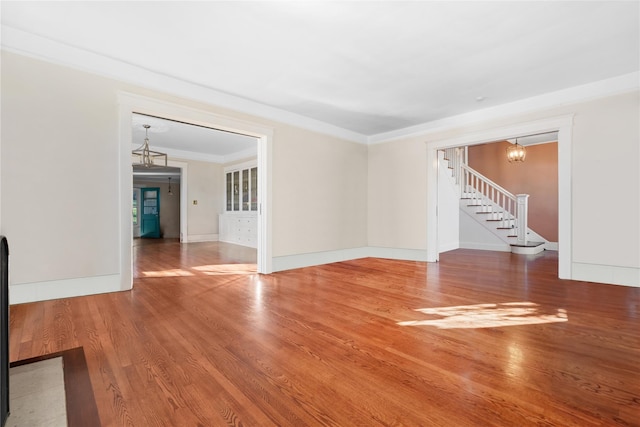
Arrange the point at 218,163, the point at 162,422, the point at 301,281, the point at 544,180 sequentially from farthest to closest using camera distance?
the point at 218,163 < the point at 544,180 < the point at 301,281 < the point at 162,422

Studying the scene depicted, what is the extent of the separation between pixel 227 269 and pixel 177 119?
230cm

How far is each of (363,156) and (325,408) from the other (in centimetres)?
539

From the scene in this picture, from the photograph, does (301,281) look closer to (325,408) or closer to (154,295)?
(154,295)

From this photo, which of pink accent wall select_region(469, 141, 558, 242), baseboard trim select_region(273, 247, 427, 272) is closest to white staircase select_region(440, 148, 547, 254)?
pink accent wall select_region(469, 141, 558, 242)

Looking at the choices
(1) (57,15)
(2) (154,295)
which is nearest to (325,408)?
(2) (154,295)

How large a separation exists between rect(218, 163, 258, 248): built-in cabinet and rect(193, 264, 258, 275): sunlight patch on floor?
8.30 feet

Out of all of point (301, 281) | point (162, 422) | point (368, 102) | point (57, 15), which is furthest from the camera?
point (368, 102)

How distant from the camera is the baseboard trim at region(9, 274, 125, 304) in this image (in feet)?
9.20

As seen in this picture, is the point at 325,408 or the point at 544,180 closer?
the point at 325,408

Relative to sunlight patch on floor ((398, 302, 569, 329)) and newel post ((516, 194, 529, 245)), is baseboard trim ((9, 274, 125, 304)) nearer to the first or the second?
sunlight patch on floor ((398, 302, 569, 329))

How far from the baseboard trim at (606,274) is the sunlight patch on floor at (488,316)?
64.2 inches

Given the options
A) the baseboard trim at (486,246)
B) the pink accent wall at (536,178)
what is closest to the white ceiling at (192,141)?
the baseboard trim at (486,246)

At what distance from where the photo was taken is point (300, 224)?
5020mm

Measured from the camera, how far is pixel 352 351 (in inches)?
74.2
